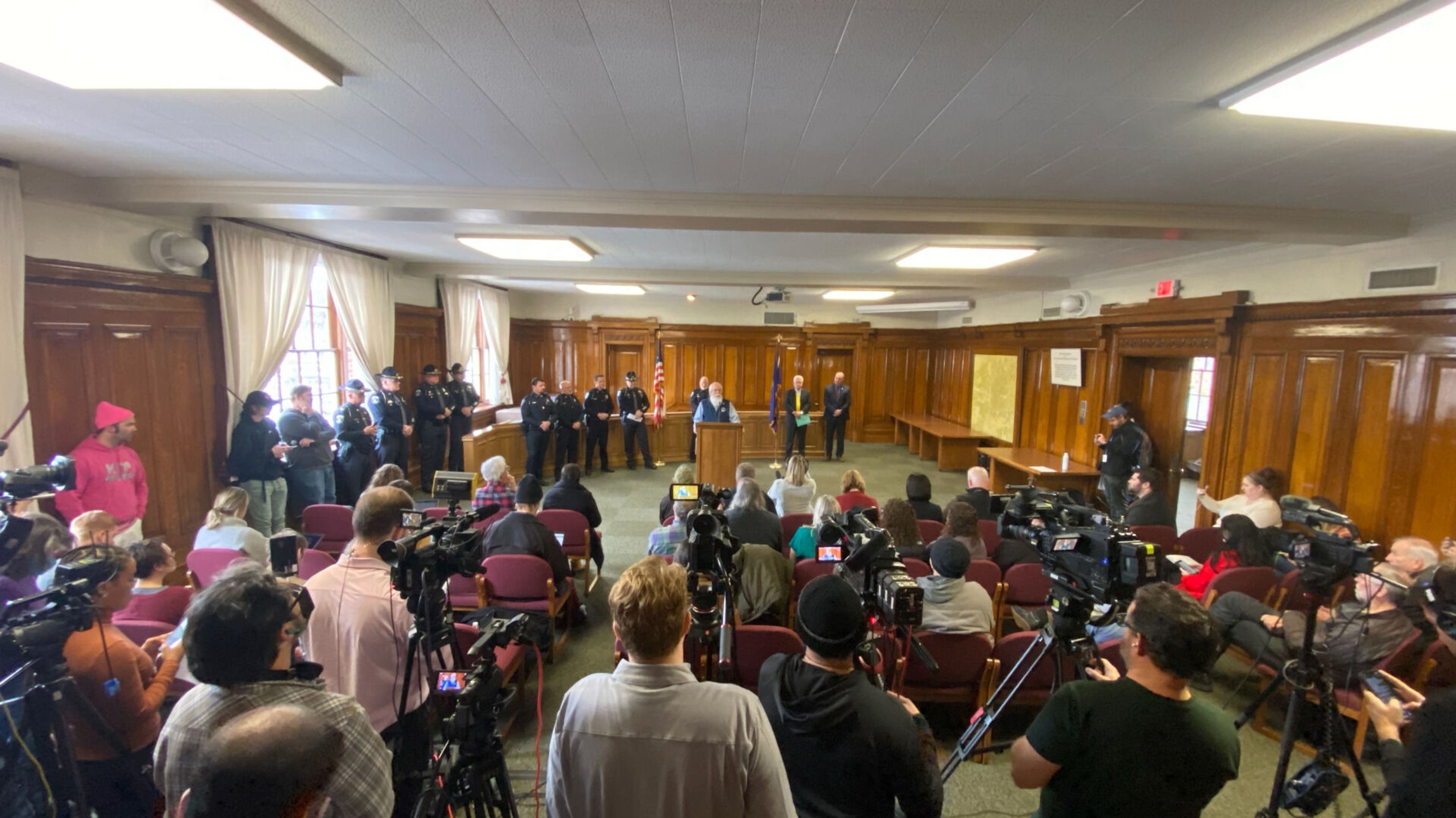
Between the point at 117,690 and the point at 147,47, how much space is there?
80.8 inches

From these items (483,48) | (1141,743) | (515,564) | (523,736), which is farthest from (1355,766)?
(483,48)

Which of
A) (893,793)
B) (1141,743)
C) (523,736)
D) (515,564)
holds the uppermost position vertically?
(1141,743)

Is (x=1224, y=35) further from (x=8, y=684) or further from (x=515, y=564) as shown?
(x=8, y=684)

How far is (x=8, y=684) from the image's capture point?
60.2 inches

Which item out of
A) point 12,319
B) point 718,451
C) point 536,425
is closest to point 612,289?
point 536,425

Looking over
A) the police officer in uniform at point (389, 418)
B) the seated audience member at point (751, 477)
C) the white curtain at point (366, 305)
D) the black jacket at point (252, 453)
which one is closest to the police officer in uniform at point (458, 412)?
the white curtain at point (366, 305)

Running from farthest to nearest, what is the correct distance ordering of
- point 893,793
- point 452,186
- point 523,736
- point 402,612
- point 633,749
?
1. point 452,186
2. point 523,736
3. point 402,612
4. point 893,793
5. point 633,749

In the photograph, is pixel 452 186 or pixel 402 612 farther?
pixel 452 186

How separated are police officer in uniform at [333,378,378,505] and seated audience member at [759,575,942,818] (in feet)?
19.3

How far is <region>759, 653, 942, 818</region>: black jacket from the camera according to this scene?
126 centimetres

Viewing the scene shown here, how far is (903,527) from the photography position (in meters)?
3.31

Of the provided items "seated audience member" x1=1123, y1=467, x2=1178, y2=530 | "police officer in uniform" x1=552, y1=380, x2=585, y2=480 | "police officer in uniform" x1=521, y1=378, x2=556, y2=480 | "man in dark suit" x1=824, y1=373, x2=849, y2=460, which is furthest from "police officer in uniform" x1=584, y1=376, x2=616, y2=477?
"seated audience member" x1=1123, y1=467, x2=1178, y2=530

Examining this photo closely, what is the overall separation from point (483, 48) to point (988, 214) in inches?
121

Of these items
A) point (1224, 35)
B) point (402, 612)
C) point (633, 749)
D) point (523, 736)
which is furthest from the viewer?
point (523, 736)
